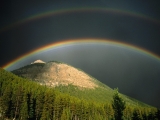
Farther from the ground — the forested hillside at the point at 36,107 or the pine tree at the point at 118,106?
the forested hillside at the point at 36,107

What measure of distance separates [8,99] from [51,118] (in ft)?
68.6

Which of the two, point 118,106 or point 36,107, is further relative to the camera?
point 36,107

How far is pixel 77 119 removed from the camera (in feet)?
318

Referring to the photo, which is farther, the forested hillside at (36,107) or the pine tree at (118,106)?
the forested hillside at (36,107)

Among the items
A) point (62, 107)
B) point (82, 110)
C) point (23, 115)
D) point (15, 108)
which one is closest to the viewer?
point (23, 115)

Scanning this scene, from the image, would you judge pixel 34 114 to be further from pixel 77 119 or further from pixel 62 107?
pixel 77 119

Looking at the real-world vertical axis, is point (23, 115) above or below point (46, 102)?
below

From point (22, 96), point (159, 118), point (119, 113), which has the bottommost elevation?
point (119, 113)

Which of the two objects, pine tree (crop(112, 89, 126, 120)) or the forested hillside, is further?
the forested hillside

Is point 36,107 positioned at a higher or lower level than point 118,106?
higher

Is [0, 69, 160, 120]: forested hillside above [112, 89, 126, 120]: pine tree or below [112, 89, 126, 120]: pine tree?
above

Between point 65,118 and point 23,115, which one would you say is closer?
point 23,115

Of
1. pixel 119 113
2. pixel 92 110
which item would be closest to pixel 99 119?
pixel 92 110

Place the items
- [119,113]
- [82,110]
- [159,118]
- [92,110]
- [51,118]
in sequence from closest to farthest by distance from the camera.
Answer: [119,113] < [159,118] < [51,118] < [82,110] < [92,110]
